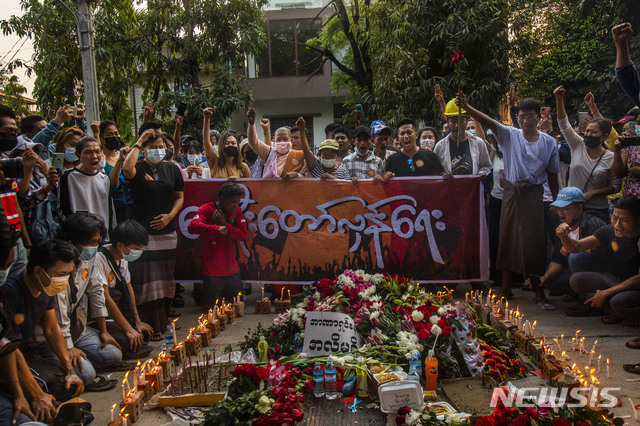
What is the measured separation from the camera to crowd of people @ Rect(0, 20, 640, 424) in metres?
4.49

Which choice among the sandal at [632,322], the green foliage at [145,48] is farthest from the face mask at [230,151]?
the green foliage at [145,48]

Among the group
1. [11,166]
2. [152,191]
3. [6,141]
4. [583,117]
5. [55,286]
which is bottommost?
[55,286]

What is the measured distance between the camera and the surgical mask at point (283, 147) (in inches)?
306

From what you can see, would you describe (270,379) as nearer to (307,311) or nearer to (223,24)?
(307,311)

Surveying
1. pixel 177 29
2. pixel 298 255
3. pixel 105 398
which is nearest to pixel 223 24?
pixel 177 29

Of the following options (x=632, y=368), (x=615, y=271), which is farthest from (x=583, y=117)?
(x=632, y=368)

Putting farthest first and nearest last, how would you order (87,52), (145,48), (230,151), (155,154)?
(145,48) < (87,52) < (230,151) < (155,154)

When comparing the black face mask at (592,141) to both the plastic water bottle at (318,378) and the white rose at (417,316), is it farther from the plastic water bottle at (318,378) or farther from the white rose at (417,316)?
the plastic water bottle at (318,378)

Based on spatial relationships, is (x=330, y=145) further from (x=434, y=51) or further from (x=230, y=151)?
(x=434, y=51)

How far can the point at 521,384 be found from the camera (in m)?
4.55

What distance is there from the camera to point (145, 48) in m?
14.5

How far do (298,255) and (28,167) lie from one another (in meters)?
3.81

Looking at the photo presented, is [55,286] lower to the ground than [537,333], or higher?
higher

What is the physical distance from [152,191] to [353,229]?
8.99 ft
